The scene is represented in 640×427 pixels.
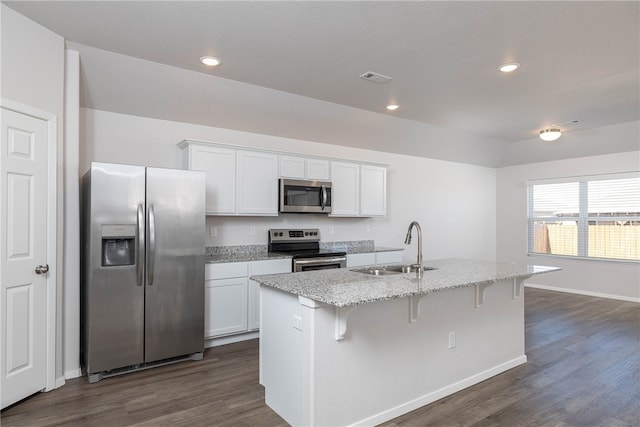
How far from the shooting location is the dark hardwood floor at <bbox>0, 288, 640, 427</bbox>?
2.47 meters

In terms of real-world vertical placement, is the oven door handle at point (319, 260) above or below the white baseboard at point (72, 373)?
above

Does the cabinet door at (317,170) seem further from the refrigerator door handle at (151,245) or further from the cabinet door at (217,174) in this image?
the refrigerator door handle at (151,245)

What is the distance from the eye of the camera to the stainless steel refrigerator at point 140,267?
304 cm

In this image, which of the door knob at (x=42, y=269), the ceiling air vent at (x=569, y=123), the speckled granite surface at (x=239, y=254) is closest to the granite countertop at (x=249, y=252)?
the speckled granite surface at (x=239, y=254)

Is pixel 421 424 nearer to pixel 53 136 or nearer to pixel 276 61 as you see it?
pixel 276 61

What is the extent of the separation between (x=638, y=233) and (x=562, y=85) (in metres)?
3.55

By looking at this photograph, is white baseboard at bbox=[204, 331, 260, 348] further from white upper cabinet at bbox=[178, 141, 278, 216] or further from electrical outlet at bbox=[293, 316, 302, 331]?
electrical outlet at bbox=[293, 316, 302, 331]

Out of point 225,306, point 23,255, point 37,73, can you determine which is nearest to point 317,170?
point 225,306

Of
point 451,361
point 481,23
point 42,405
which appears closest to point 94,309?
point 42,405

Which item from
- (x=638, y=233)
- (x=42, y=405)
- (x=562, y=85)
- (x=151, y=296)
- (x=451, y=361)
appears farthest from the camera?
(x=638, y=233)

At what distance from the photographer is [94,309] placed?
9.95 ft

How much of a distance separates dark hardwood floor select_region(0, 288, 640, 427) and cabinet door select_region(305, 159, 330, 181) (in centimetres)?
221

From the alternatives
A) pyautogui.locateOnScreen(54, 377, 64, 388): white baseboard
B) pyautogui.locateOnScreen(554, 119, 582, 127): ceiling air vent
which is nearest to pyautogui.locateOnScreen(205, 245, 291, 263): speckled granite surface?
pyautogui.locateOnScreen(54, 377, 64, 388): white baseboard

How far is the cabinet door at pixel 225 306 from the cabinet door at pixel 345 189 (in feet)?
5.88
